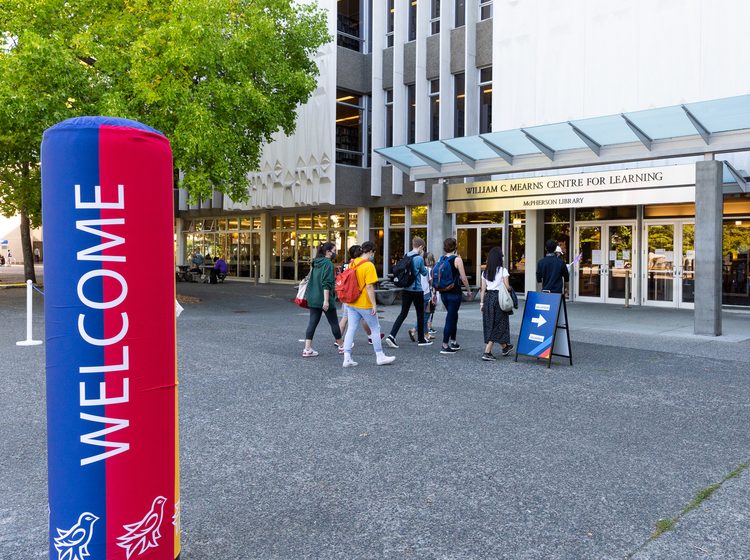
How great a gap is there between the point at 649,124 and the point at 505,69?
7665mm

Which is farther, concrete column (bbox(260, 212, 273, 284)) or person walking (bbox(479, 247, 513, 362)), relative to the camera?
concrete column (bbox(260, 212, 273, 284))

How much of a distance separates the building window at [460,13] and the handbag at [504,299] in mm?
14263

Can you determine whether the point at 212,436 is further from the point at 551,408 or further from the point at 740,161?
the point at 740,161

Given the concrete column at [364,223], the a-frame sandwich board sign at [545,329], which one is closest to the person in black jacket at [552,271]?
the a-frame sandwich board sign at [545,329]

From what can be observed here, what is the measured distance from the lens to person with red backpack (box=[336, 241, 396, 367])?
852cm

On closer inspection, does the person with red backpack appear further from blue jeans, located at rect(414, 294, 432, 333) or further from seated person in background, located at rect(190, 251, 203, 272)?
seated person in background, located at rect(190, 251, 203, 272)

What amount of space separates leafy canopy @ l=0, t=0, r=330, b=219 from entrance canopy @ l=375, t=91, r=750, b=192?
13.5 feet

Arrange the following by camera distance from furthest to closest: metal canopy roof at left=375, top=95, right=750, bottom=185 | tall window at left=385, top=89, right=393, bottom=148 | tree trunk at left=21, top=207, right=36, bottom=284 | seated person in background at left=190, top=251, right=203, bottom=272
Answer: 1. seated person in background at left=190, top=251, right=203, bottom=272
2. tall window at left=385, top=89, right=393, bottom=148
3. tree trunk at left=21, top=207, right=36, bottom=284
4. metal canopy roof at left=375, top=95, right=750, bottom=185

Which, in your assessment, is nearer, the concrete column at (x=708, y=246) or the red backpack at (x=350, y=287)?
the red backpack at (x=350, y=287)

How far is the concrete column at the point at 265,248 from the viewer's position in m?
28.9

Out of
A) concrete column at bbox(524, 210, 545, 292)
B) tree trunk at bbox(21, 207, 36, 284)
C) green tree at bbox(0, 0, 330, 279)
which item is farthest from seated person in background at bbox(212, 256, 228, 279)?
concrete column at bbox(524, 210, 545, 292)

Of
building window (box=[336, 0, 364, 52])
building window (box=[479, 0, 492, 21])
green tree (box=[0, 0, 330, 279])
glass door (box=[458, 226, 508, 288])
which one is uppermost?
building window (box=[336, 0, 364, 52])

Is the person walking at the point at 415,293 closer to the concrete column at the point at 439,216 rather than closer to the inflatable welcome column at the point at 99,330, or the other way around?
the concrete column at the point at 439,216

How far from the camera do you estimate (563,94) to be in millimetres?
17500
